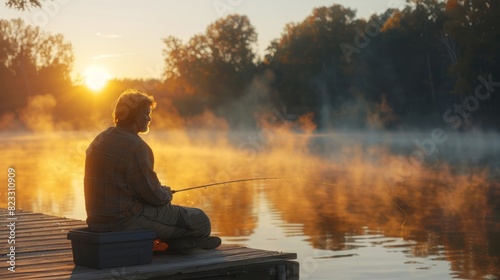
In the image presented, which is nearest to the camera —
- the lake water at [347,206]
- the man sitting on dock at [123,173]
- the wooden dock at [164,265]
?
the wooden dock at [164,265]

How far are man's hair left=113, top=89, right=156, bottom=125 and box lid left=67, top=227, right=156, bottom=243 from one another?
0.79 m

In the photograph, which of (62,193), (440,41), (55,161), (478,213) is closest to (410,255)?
(478,213)

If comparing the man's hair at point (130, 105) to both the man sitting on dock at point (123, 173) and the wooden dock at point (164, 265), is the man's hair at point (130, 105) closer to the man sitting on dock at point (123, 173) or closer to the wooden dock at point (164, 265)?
the man sitting on dock at point (123, 173)

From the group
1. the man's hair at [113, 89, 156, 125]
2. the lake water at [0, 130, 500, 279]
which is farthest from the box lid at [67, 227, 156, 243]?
the lake water at [0, 130, 500, 279]

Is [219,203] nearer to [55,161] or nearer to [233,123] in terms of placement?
[55,161]

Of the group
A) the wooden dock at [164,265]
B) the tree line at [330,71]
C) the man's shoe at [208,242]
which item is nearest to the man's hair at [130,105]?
the wooden dock at [164,265]

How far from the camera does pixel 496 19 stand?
2039 inches

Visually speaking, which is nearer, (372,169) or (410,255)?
(410,255)

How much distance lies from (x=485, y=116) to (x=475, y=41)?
3985mm

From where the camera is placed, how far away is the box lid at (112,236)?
687 cm

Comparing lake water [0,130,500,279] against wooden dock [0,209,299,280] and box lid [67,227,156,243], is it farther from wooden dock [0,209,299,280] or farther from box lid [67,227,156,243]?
box lid [67,227,156,243]

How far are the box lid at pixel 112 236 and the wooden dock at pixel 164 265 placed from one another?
20 centimetres

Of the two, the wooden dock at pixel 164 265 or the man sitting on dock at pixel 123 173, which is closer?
the wooden dock at pixel 164 265

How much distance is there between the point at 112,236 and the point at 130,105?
94cm
